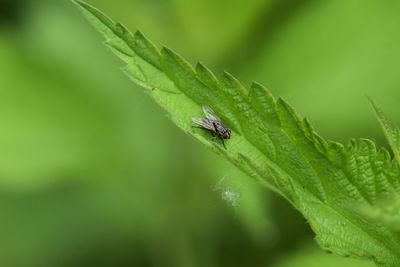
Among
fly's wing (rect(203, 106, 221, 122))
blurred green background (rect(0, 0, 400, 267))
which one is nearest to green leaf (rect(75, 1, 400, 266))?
fly's wing (rect(203, 106, 221, 122))

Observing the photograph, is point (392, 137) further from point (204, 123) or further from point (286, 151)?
point (204, 123)

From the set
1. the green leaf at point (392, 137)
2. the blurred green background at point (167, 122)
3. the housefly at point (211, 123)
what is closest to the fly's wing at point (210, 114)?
the housefly at point (211, 123)

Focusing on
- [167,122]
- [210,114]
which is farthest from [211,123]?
[167,122]

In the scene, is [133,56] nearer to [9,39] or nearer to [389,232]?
[389,232]

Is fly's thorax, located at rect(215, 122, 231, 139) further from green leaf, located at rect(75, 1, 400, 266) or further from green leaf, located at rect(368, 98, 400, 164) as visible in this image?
green leaf, located at rect(368, 98, 400, 164)

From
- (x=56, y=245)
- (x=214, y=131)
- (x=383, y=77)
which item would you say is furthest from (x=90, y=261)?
(x=214, y=131)

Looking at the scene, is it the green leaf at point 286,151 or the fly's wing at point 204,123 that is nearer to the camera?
the green leaf at point 286,151

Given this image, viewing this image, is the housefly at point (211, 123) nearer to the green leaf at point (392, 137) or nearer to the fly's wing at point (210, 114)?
the fly's wing at point (210, 114)
